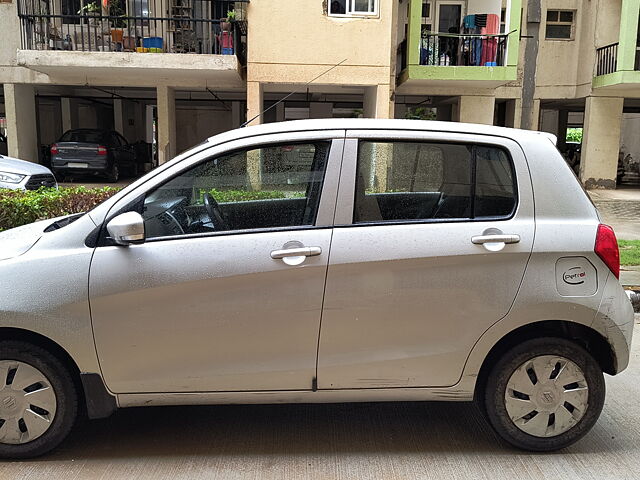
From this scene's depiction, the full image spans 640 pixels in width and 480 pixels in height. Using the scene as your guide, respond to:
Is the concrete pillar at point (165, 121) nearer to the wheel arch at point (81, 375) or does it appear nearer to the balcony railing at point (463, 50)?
the balcony railing at point (463, 50)

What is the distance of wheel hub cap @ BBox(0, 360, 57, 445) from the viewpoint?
3195mm

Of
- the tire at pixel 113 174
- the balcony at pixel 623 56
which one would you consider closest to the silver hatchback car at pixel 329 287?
the tire at pixel 113 174

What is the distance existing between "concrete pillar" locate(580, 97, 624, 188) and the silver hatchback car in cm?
1745

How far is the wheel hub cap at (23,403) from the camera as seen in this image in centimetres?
319

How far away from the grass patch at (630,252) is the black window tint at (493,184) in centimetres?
→ 574

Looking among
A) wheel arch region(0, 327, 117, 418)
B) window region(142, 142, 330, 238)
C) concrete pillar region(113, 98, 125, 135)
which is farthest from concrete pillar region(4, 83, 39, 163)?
window region(142, 142, 330, 238)

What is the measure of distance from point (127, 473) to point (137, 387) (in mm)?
445

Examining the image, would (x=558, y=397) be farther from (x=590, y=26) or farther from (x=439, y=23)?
(x=590, y=26)

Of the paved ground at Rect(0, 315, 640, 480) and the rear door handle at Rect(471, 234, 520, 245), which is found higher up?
the rear door handle at Rect(471, 234, 520, 245)

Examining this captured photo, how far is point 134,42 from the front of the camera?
14.4 metres

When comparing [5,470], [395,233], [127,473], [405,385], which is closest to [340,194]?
[395,233]

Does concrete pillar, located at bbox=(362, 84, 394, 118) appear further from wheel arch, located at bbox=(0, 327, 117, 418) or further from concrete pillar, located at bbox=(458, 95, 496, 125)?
wheel arch, located at bbox=(0, 327, 117, 418)

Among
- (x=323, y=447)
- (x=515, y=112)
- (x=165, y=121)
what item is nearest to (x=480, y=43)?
(x=515, y=112)

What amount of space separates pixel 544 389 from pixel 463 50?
14124mm
